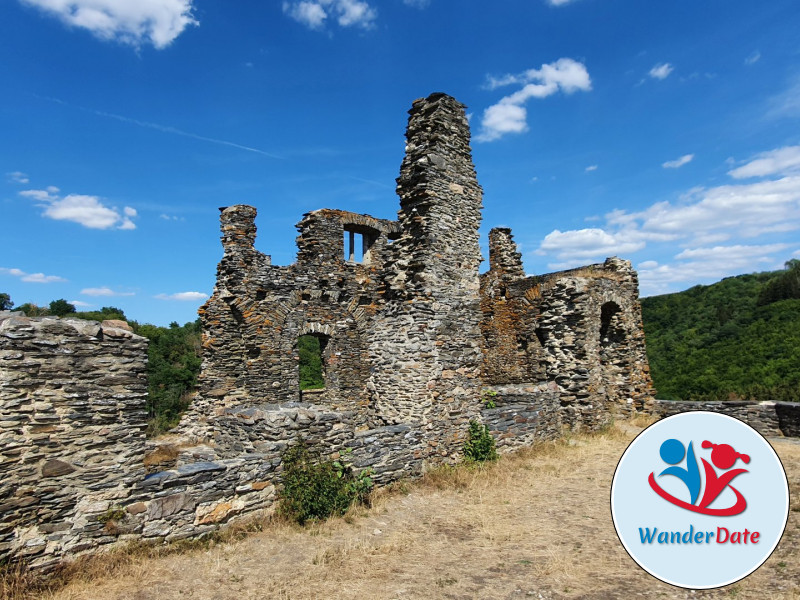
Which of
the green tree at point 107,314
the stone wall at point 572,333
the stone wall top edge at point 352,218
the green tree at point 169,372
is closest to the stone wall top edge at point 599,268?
the stone wall at point 572,333

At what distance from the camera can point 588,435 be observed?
1182 centimetres

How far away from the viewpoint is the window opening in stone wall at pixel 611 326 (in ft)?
48.1

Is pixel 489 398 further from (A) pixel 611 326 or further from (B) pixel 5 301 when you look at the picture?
(B) pixel 5 301

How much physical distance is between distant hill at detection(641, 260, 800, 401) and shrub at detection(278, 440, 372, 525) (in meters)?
18.3

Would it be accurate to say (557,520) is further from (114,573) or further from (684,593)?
(114,573)

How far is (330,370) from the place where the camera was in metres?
14.9

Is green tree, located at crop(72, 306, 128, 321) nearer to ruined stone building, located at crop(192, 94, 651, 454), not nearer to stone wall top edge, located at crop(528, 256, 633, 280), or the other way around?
ruined stone building, located at crop(192, 94, 651, 454)

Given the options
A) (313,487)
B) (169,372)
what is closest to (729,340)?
(313,487)

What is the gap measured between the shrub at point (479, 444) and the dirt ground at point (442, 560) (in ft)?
4.32

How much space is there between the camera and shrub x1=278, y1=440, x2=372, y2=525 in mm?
6570

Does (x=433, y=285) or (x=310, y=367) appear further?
(x=310, y=367)

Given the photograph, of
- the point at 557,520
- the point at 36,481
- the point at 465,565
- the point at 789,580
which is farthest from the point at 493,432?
the point at 36,481

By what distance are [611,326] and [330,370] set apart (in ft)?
28.5

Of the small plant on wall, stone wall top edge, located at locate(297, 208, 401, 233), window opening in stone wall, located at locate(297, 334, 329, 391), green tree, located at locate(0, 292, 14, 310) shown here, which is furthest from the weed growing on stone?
green tree, located at locate(0, 292, 14, 310)
